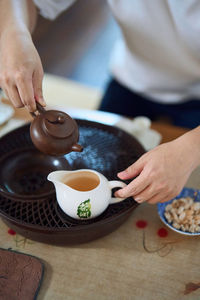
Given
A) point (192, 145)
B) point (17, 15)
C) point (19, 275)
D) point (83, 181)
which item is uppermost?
point (17, 15)

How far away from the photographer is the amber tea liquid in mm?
799

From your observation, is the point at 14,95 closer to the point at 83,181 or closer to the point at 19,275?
the point at 83,181

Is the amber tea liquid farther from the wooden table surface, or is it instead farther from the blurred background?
the blurred background

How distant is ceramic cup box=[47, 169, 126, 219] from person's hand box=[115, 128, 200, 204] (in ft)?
0.15

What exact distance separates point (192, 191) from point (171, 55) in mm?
568

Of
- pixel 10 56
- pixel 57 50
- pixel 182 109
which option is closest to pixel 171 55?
pixel 182 109

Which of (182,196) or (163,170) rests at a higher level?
(163,170)

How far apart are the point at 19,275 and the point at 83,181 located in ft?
0.87

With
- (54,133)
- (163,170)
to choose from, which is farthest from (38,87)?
(163,170)

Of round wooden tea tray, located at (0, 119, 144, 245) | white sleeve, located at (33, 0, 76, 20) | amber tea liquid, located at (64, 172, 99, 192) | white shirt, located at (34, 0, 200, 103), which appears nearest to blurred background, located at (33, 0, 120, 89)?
white shirt, located at (34, 0, 200, 103)

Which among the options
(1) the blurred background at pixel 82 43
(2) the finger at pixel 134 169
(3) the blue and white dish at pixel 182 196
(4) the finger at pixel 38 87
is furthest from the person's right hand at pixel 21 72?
(1) the blurred background at pixel 82 43

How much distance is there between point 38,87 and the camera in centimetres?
83

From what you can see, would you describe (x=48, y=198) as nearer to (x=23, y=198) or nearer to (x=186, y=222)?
(x=23, y=198)

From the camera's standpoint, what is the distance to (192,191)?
0.91m
